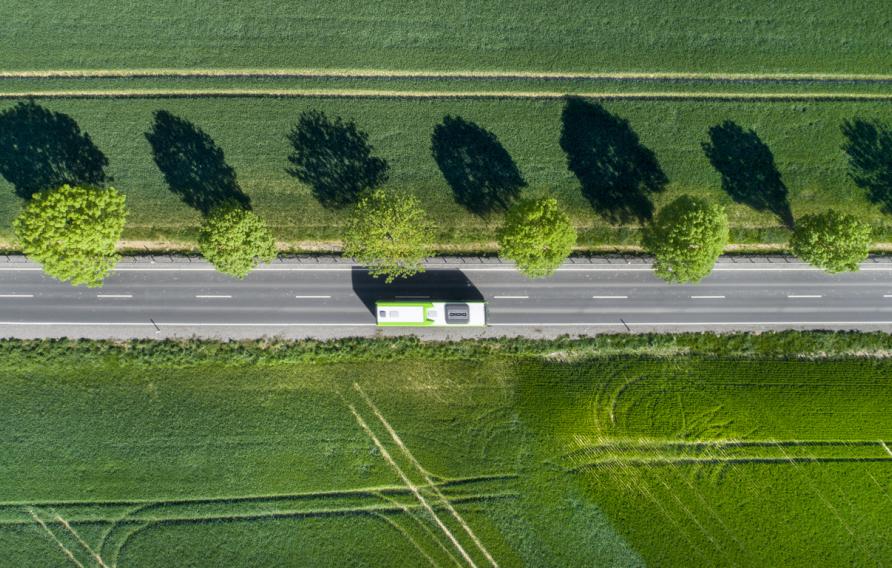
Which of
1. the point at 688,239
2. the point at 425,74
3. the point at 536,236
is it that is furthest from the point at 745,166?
the point at 425,74

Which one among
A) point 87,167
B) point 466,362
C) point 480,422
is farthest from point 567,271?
point 87,167

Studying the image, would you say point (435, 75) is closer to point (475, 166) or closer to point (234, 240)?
point (475, 166)

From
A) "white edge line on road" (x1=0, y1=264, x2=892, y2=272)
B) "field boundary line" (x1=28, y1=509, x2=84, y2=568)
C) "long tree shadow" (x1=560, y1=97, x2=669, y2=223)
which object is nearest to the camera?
"field boundary line" (x1=28, y1=509, x2=84, y2=568)

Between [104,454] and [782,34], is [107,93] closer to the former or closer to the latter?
[104,454]

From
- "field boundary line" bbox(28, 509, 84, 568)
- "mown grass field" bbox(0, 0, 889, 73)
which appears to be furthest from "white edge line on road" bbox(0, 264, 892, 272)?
"field boundary line" bbox(28, 509, 84, 568)

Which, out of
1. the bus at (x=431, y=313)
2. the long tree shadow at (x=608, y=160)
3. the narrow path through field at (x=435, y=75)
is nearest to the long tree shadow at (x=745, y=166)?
the narrow path through field at (x=435, y=75)

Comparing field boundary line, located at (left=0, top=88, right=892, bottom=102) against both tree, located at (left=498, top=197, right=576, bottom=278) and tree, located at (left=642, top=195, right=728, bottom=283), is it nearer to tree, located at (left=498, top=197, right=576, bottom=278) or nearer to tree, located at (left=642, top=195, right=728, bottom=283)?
tree, located at (left=642, top=195, right=728, bottom=283)
